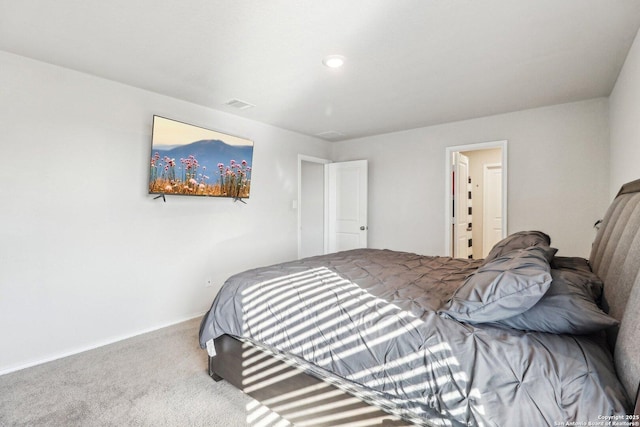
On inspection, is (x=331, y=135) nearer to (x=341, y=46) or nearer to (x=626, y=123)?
(x=341, y=46)

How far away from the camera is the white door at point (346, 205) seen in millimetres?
5004

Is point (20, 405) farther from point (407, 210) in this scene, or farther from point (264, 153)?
point (407, 210)

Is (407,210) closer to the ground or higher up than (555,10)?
closer to the ground

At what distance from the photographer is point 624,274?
1.32 meters

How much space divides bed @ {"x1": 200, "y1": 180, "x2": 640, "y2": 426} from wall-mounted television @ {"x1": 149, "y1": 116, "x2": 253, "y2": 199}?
163 centimetres

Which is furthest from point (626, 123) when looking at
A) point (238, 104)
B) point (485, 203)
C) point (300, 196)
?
point (300, 196)

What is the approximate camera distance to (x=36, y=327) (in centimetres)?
256

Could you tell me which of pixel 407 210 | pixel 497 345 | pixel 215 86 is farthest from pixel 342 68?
pixel 407 210

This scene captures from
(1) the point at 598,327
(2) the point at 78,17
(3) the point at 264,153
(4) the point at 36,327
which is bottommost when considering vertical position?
(4) the point at 36,327

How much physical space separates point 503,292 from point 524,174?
3.09m

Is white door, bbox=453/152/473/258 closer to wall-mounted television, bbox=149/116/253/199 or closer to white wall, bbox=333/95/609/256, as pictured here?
white wall, bbox=333/95/609/256

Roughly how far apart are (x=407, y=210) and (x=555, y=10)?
10.0 feet

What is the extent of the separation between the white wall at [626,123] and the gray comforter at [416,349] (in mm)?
1590

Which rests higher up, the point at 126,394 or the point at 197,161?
the point at 197,161
